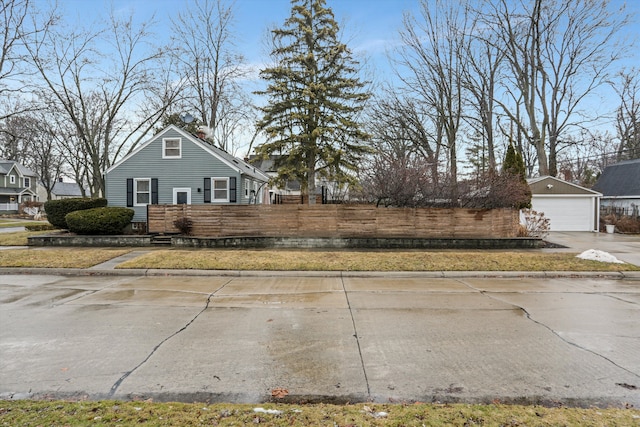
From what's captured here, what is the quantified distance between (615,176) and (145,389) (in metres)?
34.0

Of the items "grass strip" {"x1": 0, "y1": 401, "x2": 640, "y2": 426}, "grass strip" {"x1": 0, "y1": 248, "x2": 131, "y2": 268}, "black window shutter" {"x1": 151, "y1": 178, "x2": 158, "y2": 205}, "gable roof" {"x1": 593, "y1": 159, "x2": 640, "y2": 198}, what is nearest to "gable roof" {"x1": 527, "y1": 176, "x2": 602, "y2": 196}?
"gable roof" {"x1": 593, "y1": 159, "x2": 640, "y2": 198}

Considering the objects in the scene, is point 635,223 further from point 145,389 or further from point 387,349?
point 145,389

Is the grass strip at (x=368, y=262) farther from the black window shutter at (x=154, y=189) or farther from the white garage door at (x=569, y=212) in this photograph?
the white garage door at (x=569, y=212)

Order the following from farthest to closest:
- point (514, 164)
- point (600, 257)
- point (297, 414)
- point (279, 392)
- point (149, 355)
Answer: point (514, 164) → point (600, 257) → point (149, 355) → point (279, 392) → point (297, 414)

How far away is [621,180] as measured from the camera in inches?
1059

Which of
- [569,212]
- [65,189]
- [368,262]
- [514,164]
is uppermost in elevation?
[65,189]

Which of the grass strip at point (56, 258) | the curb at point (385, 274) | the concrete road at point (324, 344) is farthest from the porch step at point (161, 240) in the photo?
the concrete road at point (324, 344)

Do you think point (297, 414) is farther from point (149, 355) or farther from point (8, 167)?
point (8, 167)

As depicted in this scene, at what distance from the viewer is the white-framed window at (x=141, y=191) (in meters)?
20.8

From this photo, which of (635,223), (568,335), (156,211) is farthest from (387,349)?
(635,223)

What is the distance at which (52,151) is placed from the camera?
51.3 meters

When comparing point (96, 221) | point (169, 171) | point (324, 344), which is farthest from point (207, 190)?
point (324, 344)

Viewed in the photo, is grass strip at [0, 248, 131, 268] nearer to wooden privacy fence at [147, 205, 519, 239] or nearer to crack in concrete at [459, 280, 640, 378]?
wooden privacy fence at [147, 205, 519, 239]

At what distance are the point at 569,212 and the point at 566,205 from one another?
46 cm
